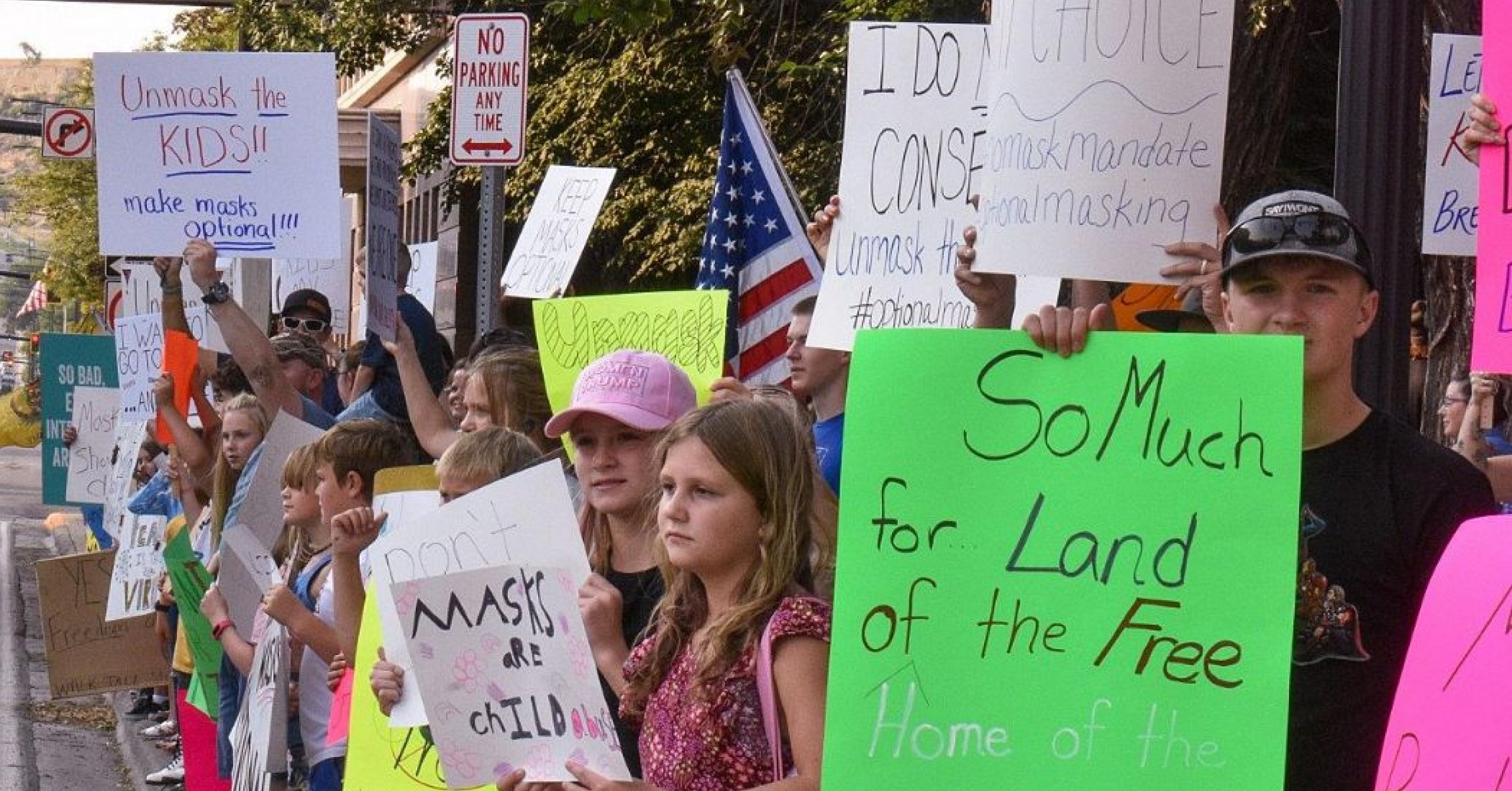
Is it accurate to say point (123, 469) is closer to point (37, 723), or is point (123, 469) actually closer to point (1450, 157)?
point (37, 723)

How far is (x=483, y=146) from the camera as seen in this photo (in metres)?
8.81

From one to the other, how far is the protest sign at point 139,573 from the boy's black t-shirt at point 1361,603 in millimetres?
7416

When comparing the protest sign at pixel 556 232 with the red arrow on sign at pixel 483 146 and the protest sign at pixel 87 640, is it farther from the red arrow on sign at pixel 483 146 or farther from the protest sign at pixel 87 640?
the protest sign at pixel 87 640

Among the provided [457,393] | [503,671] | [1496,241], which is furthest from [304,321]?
[1496,241]

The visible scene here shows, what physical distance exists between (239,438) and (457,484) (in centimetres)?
290

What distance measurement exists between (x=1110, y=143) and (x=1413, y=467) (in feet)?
2.85

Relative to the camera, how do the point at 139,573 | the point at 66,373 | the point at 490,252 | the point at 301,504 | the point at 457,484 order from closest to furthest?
1. the point at 457,484
2. the point at 301,504
3. the point at 490,252
4. the point at 139,573
5. the point at 66,373

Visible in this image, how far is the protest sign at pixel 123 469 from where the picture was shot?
35.8 ft

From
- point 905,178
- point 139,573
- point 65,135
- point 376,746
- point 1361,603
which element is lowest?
point 139,573

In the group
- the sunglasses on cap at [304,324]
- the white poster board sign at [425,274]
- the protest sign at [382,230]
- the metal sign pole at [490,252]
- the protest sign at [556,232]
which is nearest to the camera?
the protest sign at [382,230]

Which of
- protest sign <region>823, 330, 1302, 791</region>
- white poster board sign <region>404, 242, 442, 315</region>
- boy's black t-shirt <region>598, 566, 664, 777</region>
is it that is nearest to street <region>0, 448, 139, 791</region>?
white poster board sign <region>404, 242, 442, 315</region>

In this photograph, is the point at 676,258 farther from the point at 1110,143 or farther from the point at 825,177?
the point at 1110,143

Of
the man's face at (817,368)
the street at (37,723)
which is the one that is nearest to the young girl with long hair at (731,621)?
the man's face at (817,368)

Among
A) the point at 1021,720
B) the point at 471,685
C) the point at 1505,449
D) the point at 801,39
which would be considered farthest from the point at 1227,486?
the point at 801,39
